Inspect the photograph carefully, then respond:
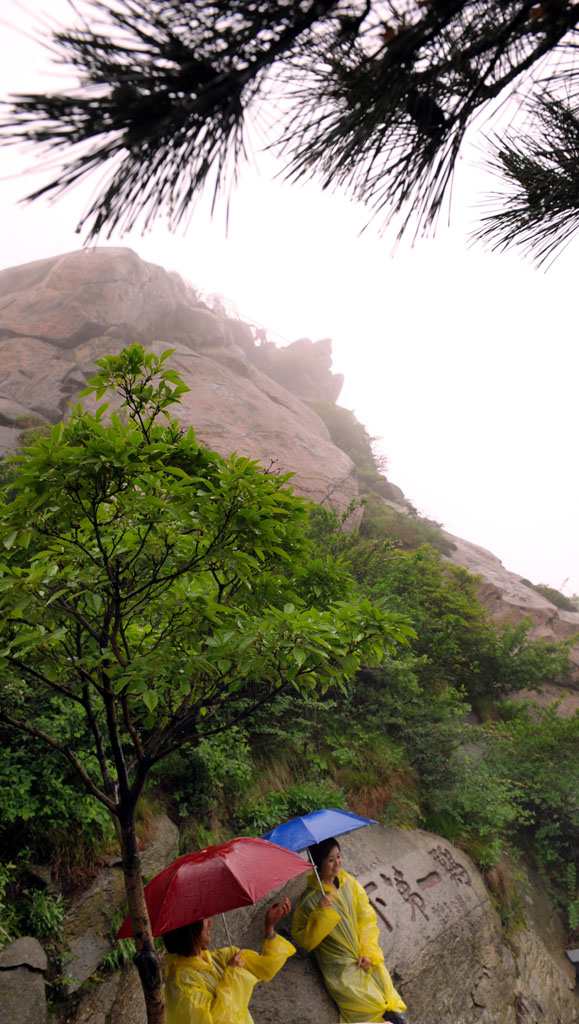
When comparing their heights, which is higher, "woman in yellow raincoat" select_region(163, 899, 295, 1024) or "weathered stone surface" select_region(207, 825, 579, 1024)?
"woman in yellow raincoat" select_region(163, 899, 295, 1024)

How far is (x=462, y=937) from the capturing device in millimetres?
5988

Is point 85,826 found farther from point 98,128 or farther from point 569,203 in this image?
point 569,203

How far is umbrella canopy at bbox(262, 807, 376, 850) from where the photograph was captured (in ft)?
13.6

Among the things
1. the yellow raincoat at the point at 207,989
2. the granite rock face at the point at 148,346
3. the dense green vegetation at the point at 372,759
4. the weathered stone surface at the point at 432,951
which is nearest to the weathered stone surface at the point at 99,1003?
the dense green vegetation at the point at 372,759

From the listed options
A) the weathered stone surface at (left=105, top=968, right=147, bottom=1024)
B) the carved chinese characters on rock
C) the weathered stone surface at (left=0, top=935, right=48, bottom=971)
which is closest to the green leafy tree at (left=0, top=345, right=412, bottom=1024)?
the weathered stone surface at (left=0, top=935, right=48, bottom=971)

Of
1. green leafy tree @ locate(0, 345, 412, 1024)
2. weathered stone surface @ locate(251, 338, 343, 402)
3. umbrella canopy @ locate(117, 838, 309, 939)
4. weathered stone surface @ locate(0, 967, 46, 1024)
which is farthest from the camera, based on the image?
weathered stone surface @ locate(251, 338, 343, 402)

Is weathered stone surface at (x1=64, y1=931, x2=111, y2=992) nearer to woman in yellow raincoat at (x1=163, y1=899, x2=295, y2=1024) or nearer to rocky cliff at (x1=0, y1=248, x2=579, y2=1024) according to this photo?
rocky cliff at (x1=0, y1=248, x2=579, y2=1024)

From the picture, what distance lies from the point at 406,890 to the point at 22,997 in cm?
405

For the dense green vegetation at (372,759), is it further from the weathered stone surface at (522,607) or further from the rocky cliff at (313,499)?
the weathered stone surface at (522,607)

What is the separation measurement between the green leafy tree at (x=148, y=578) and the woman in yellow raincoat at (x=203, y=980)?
0.11 m

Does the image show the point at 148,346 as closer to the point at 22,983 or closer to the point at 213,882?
the point at 22,983

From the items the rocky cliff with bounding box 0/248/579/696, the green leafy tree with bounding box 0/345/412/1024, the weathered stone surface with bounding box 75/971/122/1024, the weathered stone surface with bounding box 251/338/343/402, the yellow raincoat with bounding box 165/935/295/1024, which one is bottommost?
the weathered stone surface with bounding box 75/971/122/1024

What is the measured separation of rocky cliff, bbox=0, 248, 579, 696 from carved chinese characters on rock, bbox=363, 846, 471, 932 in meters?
7.89

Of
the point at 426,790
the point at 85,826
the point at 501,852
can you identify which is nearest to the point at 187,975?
the point at 85,826
